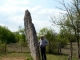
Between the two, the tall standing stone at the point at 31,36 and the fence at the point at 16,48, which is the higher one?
the tall standing stone at the point at 31,36

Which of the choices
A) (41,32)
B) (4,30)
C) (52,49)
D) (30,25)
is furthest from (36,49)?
(4,30)

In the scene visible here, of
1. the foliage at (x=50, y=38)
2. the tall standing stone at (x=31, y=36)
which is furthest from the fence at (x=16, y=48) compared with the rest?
the tall standing stone at (x=31, y=36)

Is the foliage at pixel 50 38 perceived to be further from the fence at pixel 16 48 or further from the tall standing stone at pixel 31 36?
the tall standing stone at pixel 31 36

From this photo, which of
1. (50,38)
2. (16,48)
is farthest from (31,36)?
(16,48)

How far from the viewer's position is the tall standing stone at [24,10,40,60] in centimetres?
1499

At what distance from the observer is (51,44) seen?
3131 cm

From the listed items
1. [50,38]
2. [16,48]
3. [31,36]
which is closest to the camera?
[31,36]

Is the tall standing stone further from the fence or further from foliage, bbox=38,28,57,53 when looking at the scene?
foliage, bbox=38,28,57,53

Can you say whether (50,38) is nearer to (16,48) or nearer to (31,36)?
(16,48)

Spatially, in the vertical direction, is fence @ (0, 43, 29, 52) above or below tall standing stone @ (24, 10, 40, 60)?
below

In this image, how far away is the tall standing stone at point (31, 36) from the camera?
15.0m

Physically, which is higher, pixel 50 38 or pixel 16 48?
pixel 50 38

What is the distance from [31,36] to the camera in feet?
51.8

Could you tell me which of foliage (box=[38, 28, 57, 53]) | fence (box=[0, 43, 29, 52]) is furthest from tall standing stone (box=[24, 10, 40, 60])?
foliage (box=[38, 28, 57, 53])
